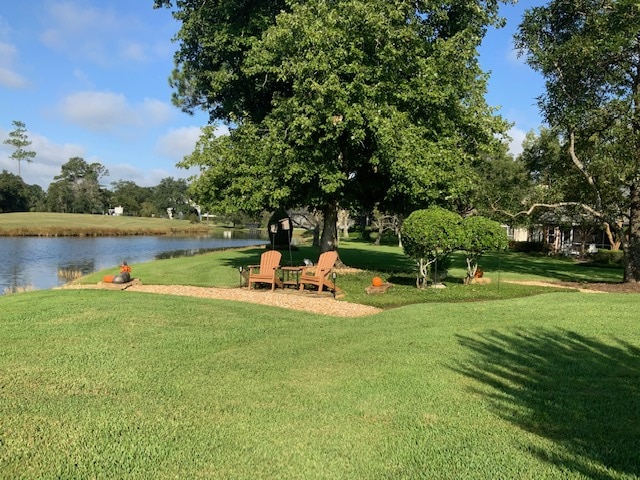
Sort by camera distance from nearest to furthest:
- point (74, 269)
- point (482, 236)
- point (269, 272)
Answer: point (482, 236) < point (269, 272) < point (74, 269)

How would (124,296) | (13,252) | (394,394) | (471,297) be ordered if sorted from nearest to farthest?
(394,394)
(124,296)
(471,297)
(13,252)

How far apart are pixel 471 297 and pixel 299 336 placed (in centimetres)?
→ 625

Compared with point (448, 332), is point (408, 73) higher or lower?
higher

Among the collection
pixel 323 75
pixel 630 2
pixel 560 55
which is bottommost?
pixel 323 75

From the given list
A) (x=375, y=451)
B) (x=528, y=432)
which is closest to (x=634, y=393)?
(x=528, y=432)

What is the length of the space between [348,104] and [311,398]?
10736 mm

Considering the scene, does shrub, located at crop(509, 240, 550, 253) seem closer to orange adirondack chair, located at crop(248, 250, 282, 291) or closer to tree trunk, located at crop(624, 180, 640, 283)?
tree trunk, located at crop(624, 180, 640, 283)

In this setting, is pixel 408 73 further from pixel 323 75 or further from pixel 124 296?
pixel 124 296

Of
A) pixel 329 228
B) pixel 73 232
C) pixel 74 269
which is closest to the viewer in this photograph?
pixel 329 228

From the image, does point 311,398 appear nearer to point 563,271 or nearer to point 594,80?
point 594,80

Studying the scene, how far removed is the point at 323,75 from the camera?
45.9 ft

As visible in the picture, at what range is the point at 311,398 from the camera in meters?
4.54

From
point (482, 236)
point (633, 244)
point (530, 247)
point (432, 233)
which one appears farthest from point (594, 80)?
point (530, 247)

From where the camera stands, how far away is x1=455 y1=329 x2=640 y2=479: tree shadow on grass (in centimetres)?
348
